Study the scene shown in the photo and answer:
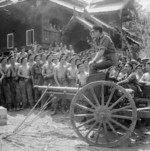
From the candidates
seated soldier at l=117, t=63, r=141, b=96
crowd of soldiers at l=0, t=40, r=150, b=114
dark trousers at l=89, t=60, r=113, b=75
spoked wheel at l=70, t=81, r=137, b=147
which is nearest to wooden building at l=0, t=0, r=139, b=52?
crowd of soldiers at l=0, t=40, r=150, b=114

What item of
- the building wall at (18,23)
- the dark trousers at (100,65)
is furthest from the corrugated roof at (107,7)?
the dark trousers at (100,65)

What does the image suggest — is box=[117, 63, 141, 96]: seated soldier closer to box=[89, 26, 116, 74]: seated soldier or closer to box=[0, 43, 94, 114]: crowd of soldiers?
box=[89, 26, 116, 74]: seated soldier

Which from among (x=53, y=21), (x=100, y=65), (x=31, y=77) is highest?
(x=53, y=21)

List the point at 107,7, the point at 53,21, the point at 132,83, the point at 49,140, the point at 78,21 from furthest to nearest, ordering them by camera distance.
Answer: the point at 107,7 < the point at 53,21 < the point at 78,21 < the point at 132,83 < the point at 49,140

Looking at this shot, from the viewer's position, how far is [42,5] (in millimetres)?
18266

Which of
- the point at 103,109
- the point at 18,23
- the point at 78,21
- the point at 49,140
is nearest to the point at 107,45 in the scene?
the point at 103,109

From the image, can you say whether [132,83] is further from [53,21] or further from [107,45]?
[53,21]

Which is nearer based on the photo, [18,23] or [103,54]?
[103,54]

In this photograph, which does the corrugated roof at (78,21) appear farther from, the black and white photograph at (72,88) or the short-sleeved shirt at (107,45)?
the short-sleeved shirt at (107,45)

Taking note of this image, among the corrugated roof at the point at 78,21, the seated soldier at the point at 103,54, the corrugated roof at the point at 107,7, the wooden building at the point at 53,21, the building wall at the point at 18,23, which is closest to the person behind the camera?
the seated soldier at the point at 103,54

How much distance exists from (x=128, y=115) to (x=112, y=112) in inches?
16.3

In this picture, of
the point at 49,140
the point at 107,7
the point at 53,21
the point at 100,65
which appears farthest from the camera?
the point at 107,7

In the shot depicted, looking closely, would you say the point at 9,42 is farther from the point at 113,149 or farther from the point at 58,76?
the point at 113,149

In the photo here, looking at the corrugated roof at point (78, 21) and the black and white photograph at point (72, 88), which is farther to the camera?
the corrugated roof at point (78, 21)
